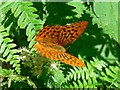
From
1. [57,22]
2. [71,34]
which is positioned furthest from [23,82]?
[71,34]

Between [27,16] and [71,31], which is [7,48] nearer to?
[27,16]

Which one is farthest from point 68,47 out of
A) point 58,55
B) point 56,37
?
point 58,55

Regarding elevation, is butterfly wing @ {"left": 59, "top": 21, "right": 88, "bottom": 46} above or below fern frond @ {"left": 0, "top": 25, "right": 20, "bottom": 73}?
above

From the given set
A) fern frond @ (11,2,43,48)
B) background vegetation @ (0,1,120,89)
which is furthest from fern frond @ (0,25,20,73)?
fern frond @ (11,2,43,48)

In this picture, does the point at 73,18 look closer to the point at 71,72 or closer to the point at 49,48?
the point at 71,72

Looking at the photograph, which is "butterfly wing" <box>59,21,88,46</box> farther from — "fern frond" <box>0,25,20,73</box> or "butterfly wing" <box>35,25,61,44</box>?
"fern frond" <box>0,25,20,73</box>

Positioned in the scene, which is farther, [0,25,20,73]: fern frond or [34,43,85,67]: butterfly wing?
[0,25,20,73]: fern frond

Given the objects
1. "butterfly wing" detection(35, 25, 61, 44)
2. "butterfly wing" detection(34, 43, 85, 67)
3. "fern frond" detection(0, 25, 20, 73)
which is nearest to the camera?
"butterfly wing" detection(34, 43, 85, 67)

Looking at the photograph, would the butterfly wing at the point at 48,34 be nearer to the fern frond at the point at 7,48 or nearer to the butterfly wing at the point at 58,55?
the butterfly wing at the point at 58,55
